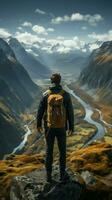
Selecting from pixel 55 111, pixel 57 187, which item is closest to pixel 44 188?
pixel 57 187

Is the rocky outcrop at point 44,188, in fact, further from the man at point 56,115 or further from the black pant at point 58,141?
the black pant at point 58,141

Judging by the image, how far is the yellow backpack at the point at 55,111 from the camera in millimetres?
26094

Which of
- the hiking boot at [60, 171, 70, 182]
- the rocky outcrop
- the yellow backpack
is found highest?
the yellow backpack

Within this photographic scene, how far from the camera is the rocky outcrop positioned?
26.1 meters

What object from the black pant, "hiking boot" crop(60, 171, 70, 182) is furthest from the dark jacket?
"hiking boot" crop(60, 171, 70, 182)

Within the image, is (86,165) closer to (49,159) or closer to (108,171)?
(108,171)

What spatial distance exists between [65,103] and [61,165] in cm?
441

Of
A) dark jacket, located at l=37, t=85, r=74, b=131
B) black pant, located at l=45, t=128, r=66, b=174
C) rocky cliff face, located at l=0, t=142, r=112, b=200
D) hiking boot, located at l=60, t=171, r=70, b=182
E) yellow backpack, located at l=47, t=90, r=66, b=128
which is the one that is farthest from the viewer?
hiking boot, located at l=60, t=171, r=70, b=182

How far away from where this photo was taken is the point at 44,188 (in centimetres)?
2644

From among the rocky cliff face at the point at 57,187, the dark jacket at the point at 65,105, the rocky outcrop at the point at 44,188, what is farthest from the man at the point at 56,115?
the rocky cliff face at the point at 57,187

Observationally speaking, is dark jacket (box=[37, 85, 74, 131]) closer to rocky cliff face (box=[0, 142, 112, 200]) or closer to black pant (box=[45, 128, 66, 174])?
black pant (box=[45, 128, 66, 174])

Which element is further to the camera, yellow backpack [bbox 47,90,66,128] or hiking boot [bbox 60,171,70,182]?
hiking boot [bbox 60,171,70,182]

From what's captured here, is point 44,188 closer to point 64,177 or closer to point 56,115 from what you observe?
point 64,177

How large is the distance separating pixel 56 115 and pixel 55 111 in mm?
277
